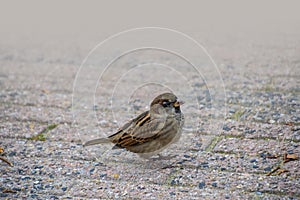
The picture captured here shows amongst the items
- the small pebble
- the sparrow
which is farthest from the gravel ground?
the sparrow

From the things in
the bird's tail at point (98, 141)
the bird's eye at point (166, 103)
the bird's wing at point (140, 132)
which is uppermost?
the bird's eye at point (166, 103)

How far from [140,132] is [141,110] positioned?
4.68 feet

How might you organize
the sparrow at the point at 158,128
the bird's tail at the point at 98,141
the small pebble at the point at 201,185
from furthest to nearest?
the bird's tail at the point at 98,141 < the sparrow at the point at 158,128 < the small pebble at the point at 201,185

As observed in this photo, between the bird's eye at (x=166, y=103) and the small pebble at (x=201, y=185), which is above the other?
the bird's eye at (x=166, y=103)

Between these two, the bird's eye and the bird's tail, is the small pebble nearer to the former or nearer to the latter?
the bird's eye

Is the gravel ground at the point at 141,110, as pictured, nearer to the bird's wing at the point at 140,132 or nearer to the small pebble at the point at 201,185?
the small pebble at the point at 201,185

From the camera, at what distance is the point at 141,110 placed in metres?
5.16

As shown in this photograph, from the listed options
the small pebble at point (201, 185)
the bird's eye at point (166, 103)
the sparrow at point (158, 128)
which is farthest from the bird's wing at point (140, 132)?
the small pebble at point (201, 185)

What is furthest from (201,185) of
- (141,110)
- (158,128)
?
(141,110)

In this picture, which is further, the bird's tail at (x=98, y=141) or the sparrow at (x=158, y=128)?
the bird's tail at (x=98, y=141)

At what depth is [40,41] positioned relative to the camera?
9016 millimetres

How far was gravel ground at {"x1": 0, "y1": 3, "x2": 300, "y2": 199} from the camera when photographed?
11.5 ft

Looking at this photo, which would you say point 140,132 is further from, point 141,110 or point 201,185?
point 141,110

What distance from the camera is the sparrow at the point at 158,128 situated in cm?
368
